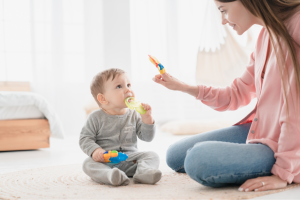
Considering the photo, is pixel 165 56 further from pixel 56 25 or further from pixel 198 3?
pixel 56 25

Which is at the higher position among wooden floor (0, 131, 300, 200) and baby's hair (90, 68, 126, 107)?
baby's hair (90, 68, 126, 107)

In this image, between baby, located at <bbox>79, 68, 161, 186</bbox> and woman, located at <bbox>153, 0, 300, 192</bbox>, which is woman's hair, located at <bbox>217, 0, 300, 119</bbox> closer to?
woman, located at <bbox>153, 0, 300, 192</bbox>

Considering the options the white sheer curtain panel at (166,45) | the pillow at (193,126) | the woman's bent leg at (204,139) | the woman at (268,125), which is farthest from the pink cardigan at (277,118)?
the white sheer curtain panel at (166,45)

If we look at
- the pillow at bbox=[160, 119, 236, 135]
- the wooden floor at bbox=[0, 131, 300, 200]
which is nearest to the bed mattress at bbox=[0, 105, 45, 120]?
the wooden floor at bbox=[0, 131, 300, 200]

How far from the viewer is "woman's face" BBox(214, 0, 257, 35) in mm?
962

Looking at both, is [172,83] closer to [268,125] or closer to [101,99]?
[101,99]

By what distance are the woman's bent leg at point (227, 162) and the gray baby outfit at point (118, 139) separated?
8.4 inches

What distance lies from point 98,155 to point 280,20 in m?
0.71

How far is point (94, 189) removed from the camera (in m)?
0.99

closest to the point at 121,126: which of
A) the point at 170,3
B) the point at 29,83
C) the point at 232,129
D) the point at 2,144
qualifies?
the point at 232,129

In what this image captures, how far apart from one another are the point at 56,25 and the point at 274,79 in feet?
8.46

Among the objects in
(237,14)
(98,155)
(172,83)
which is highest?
(237,14)

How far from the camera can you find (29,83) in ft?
9.67

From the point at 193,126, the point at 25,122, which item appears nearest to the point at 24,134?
the point at 25,122
